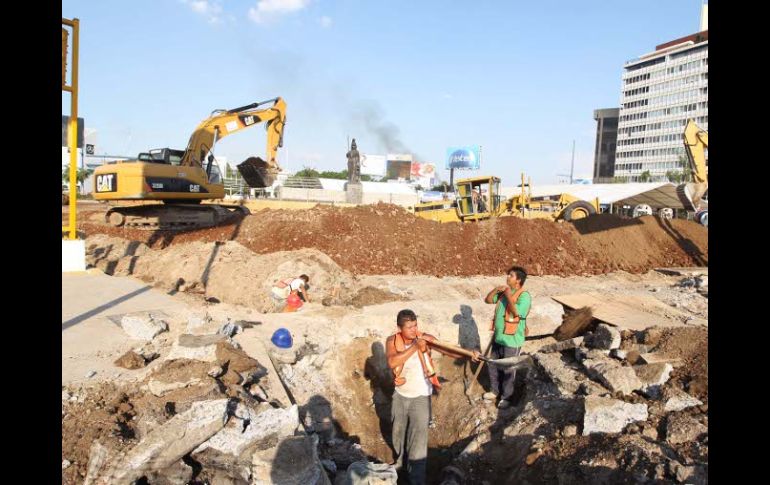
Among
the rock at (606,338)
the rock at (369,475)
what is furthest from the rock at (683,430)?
the rock at (606,338)

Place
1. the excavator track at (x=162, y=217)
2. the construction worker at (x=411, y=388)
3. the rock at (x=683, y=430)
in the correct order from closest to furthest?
the rock at (x=683, y=430) < the construction worker at (x=411, y=388) < the excavator track at (x=162, y=217)

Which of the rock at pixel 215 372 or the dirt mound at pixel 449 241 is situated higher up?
the dirt mound at pixel 449 241

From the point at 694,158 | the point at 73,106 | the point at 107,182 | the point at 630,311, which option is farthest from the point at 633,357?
the point at 107,182

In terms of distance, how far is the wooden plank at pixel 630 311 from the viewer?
843 centimetres

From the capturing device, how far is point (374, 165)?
7450 cm

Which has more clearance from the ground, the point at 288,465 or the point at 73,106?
the point at 73,106

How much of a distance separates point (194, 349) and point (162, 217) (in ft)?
38.4

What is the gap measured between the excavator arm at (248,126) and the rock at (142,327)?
10.4 meters

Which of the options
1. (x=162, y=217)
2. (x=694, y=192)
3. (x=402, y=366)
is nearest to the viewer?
(x=402, y=366)

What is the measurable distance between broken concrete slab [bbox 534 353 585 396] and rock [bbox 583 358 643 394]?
25cm

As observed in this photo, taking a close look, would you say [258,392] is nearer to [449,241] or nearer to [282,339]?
[282,339]

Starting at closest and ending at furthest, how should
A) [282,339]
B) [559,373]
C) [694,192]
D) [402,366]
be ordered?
[402,366]
[559,373]
[282,339]
[694,192]

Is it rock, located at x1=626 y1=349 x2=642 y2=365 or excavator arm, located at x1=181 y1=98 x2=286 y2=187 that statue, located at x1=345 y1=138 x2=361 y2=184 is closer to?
excavator arm, located at x1=181 y1=98 x2=286 y2=187

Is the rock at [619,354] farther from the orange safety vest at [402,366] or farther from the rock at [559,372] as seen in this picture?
the orange safety vest at [402,366]
